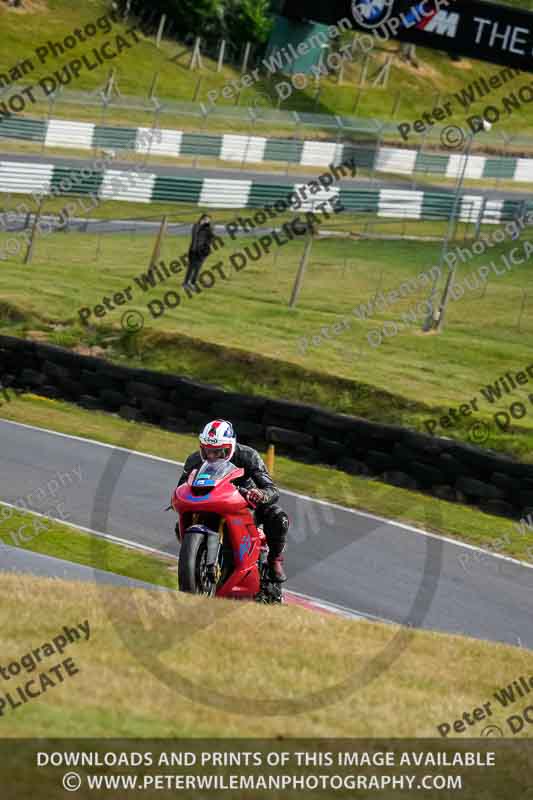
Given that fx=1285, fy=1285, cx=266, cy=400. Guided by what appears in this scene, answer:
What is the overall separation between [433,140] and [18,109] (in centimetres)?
2129

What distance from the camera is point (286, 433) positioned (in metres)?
18.2

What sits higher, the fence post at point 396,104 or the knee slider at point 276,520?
the knee slider at point 276,520

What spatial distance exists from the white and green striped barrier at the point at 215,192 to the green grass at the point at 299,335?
15.9ft

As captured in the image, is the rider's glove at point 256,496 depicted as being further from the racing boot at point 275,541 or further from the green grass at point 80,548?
the green grass at point 80,548

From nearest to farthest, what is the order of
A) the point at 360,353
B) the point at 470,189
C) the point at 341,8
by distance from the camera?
the point at 360,353 → the point at 341,8 → the point at 470,189

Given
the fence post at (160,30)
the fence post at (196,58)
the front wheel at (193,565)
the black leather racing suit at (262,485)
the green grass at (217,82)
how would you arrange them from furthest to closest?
the fence post at (160,30)
the fence post at (196,58)
the green grass at (217,82)
the black leather racing suit at (262,485)
the front wheel at (193,565)

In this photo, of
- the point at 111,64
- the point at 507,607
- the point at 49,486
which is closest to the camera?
the point at 507,607

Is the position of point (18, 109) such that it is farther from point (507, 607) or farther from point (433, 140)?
point (507, 607)

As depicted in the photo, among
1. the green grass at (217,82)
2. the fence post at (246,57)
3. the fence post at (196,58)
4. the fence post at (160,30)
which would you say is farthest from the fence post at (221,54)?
the fence post at (160,30)

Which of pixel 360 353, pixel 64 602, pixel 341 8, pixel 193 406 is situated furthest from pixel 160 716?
pixel 341 8

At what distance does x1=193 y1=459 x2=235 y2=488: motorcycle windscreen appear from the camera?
9742 millimetres

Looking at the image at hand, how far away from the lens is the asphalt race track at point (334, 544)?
12.8m

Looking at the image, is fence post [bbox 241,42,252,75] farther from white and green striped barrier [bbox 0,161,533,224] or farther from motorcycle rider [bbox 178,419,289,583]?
motorcycle rider [bbox 178,419,289,583]

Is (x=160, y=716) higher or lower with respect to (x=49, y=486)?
higher
